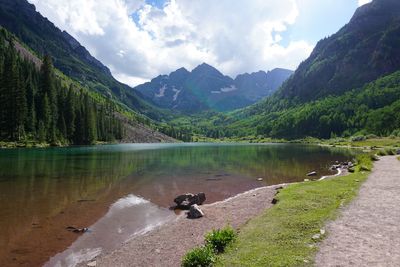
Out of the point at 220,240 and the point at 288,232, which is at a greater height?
the point at 288,232

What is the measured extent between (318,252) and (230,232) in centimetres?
498

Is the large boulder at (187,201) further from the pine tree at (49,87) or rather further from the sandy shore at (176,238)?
the pine tree at (49,87)

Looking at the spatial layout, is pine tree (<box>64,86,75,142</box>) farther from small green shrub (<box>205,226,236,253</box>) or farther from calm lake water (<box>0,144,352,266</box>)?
small green shrub (<box>205,226,236,253</box>)

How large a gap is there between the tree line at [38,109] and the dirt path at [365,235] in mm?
135159

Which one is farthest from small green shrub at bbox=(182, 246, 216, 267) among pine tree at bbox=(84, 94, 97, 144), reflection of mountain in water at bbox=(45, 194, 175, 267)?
pine tree at bbox=(84, 94, 97, 144)

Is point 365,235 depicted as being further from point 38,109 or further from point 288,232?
point 38,109

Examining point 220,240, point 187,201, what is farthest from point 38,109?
point 220,240

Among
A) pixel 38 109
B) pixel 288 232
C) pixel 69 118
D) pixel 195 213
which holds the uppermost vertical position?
pixel 38 109

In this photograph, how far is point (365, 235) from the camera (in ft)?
53.4

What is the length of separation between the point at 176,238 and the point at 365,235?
1164 cm

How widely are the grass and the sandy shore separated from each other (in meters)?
3.00

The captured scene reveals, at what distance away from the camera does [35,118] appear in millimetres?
139000

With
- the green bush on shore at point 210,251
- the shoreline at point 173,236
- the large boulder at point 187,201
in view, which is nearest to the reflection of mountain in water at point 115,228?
the shoreline at point 173,236

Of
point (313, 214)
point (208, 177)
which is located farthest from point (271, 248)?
point (208, 177)
